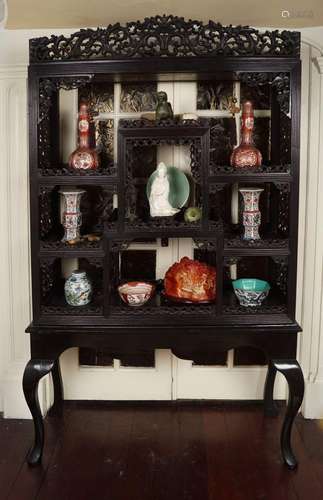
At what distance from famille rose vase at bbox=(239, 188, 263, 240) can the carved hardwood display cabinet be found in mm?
49

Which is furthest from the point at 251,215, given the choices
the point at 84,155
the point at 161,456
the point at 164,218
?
the point at 161,456

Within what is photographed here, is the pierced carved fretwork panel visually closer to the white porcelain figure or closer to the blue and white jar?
the white porcelain figure

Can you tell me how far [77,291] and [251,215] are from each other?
86 cm

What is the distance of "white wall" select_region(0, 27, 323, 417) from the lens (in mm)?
2797

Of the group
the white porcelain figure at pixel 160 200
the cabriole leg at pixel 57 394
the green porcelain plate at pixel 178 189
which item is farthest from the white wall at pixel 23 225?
the white porcelain figure at pixel 160 200

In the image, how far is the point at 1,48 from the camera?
→ 9.14 feet

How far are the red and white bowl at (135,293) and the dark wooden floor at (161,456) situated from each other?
70 cm

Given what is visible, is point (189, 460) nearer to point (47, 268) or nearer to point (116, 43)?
point (47, 268)

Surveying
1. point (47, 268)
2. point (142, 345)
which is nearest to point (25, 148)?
point (47, 268)

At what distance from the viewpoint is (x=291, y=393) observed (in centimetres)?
245

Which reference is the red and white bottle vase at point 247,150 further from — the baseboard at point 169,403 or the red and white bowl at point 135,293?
the baseboard at point 169,403

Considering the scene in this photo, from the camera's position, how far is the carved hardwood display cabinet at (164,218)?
2367mm

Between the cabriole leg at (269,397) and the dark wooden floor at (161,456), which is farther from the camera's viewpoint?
the cabriole leg at (269,397)

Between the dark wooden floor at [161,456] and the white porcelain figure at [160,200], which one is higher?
the white porcelain figure at [160,200]
